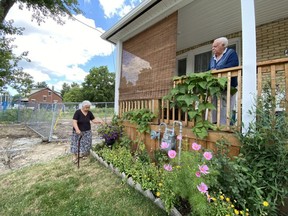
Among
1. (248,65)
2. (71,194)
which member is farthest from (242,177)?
(71,194)

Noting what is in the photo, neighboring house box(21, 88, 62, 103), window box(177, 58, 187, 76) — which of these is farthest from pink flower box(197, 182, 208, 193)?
neighboring house box(21, 88, 62, 103)

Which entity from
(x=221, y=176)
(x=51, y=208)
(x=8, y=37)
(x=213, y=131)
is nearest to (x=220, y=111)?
(x=213, y=131)

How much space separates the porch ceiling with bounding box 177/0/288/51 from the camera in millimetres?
3787

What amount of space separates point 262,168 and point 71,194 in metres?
2.67

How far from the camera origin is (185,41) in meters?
5.86

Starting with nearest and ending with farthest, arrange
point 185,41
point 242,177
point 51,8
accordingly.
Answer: point 242,177, point 185,41, point 51,8

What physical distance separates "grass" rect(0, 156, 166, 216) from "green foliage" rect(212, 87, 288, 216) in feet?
3.09

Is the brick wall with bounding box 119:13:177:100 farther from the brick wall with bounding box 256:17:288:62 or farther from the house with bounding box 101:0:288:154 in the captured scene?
the brick wall with bounding box 256:17:288:62

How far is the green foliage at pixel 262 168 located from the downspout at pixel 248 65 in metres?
0.19

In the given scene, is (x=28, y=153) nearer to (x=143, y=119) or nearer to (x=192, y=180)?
(x=143, y=119)

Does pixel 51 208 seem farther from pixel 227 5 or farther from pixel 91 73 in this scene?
pixel 91 73

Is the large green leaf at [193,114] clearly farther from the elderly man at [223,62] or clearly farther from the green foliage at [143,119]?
the green foliage at [143,119]

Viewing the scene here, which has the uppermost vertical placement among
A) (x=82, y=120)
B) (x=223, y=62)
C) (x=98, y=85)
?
(x=98, y=85)

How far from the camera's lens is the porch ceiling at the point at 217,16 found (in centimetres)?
379
